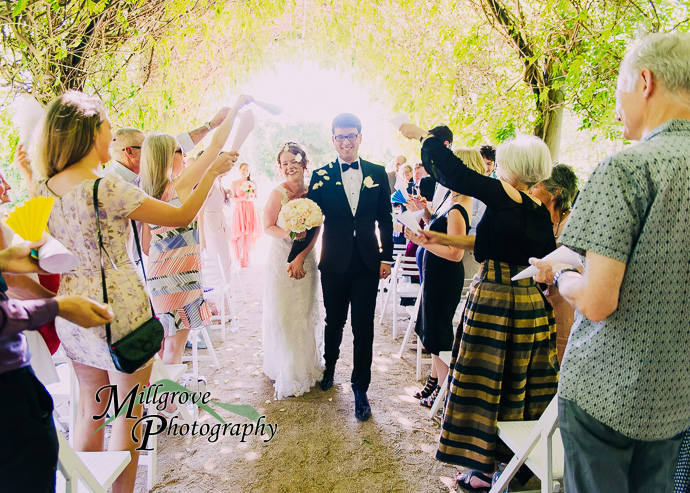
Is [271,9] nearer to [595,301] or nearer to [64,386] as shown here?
[64,386]

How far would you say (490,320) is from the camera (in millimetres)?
2193

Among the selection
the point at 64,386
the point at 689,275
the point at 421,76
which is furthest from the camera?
the point at 421,76

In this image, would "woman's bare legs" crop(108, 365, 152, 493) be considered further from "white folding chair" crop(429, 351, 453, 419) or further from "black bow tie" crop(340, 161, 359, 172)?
"black bow tie" crop(340, 161, 359, 172)

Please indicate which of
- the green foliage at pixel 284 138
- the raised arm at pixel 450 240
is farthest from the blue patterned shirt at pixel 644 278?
the green foliage at pixel 284 138

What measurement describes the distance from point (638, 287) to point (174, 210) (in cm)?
171

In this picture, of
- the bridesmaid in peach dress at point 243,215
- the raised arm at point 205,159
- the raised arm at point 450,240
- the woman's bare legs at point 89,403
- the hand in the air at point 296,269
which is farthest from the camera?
the bridesmaid in peach dress at point 243,215

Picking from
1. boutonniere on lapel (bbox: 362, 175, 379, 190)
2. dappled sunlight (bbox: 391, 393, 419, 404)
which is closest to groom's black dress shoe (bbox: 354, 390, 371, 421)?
dappled sunlight (bbox: 391, 393, 419, 404)

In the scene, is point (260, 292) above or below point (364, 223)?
below

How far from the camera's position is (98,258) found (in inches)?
67.1

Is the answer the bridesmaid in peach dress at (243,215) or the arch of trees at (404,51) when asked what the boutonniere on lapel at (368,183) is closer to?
the arch of trees at (404,51)

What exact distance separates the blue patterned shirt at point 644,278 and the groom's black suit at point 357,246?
217 cm

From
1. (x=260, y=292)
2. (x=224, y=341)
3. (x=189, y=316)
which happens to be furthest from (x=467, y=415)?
(x=260, y=292)

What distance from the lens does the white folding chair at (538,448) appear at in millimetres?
1700

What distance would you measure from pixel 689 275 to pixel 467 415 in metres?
1.40
